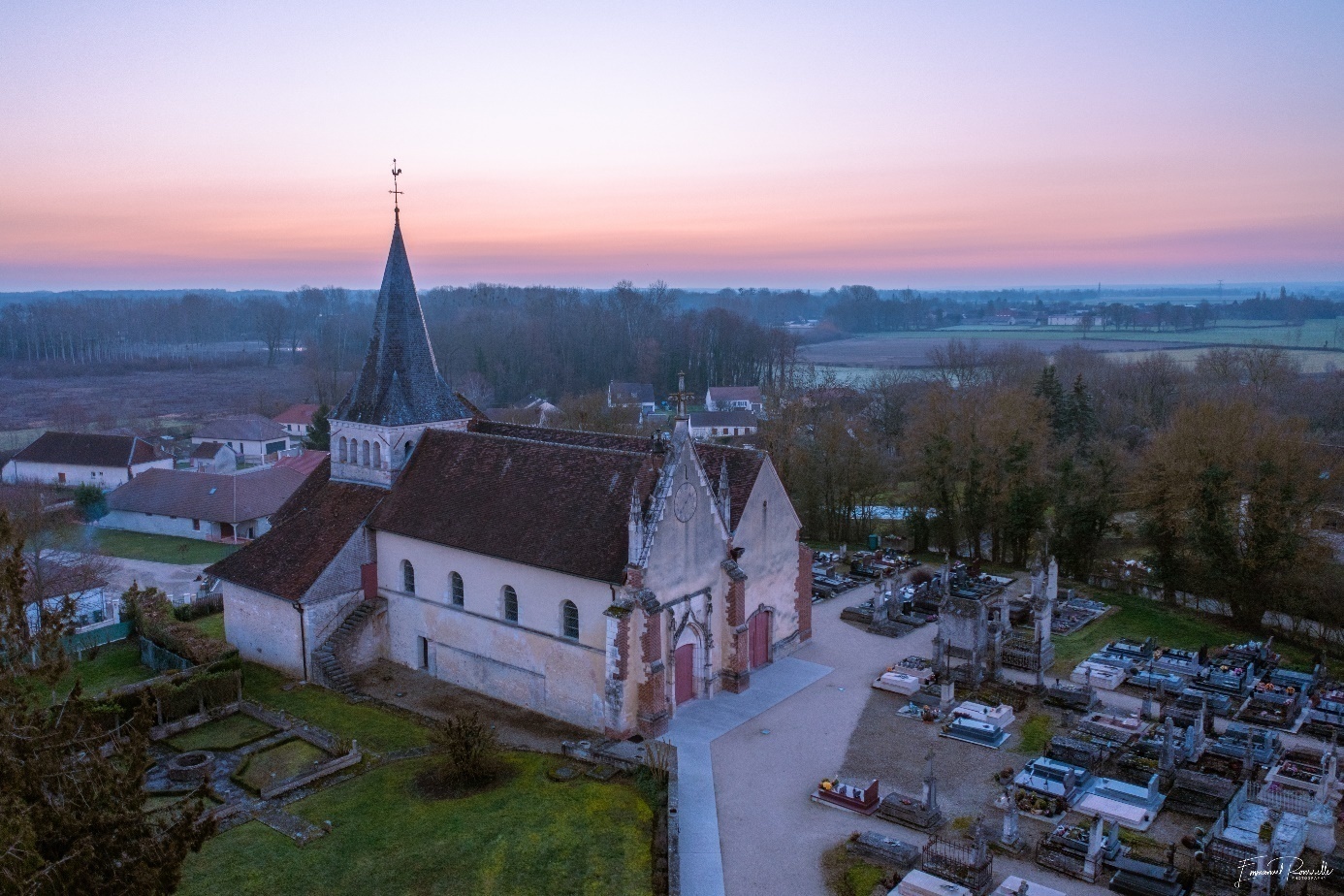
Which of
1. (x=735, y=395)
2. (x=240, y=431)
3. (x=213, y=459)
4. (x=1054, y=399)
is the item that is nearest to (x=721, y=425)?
(x=735, y=395)

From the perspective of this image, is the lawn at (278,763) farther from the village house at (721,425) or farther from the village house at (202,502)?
the village house at (721,425)

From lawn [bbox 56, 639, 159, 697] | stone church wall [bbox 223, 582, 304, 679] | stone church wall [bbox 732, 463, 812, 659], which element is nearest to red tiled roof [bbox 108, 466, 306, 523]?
lawn [bbox 56, 639, 159, 697]

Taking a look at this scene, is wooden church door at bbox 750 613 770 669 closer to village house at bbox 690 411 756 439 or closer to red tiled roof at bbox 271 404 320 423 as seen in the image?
village house at bbox 690 411 756 439

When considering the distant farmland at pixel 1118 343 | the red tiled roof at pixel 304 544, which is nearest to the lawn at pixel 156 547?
the red tiled roof at pixel 304 544

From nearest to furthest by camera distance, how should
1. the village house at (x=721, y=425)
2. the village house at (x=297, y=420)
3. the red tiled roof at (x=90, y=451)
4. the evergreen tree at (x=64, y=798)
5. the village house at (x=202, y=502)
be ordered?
the evergreen tree at (x=64, y=798) → the village house at (x=202, y=502) → the red tiled roof at (x=90, y=451) → the village house at (x=721, y=425) → the village house at (x=297, y=420)

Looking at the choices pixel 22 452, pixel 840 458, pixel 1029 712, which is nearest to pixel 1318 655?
pixel 1029 712

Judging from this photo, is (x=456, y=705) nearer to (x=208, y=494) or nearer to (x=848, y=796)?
(x=848, y=796)

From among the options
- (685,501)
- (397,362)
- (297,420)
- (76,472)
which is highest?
(397,362)
